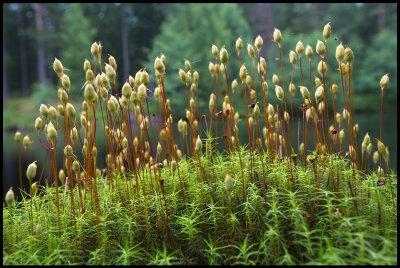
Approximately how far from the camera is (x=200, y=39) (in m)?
15.1

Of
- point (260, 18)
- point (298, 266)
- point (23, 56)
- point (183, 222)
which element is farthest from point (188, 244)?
point (23, 56)

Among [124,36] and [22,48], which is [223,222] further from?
[22,48]

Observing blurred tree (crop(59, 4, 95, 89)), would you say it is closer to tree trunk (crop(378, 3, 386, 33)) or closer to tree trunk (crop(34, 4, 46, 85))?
tree trunk (crop(34, 4, 46, 85))

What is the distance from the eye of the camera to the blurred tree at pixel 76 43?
17.1 metres

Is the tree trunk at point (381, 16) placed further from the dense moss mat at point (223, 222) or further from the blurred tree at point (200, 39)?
the dense moss mat at point (223, 222)

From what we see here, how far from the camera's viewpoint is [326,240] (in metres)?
1.24

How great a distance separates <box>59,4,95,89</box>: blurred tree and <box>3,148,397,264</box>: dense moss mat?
15.9m

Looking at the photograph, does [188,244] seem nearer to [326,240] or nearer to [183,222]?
[183,222]

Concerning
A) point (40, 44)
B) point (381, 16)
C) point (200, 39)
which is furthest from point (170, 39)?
point (381, 16)

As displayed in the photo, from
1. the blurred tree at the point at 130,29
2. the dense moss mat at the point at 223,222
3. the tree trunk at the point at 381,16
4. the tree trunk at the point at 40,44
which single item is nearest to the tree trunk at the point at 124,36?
the blurred tree at the point at 130,29

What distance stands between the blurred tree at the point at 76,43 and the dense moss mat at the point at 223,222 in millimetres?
15924

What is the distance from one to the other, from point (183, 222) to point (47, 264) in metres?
0.44

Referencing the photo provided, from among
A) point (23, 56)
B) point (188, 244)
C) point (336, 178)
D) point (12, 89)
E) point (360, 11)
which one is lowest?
point (188, 244)

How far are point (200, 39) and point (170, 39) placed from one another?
116 centimetres
